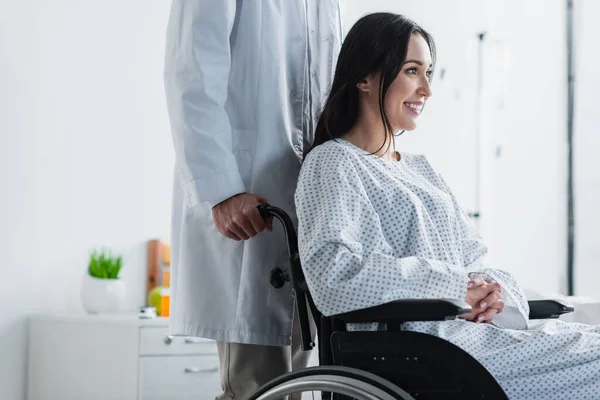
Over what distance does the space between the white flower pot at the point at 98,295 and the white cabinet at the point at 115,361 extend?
126mm

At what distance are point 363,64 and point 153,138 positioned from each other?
1900 millimetres

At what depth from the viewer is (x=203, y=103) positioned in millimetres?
1500

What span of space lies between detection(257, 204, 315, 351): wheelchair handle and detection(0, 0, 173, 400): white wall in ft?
5.44

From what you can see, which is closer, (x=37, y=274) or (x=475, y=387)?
(x=475, y=387)

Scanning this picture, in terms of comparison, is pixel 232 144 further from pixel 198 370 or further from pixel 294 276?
pixel 198 370

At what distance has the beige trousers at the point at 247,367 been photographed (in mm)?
1502

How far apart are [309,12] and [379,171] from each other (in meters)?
0.42

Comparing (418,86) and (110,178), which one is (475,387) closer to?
(418,86)

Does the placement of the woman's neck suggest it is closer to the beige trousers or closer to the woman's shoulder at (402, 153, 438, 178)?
the woman's shoulder at (402, 153, 438, 178)

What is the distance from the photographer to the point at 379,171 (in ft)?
4.96

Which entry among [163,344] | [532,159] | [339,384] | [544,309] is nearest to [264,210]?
[339,384]

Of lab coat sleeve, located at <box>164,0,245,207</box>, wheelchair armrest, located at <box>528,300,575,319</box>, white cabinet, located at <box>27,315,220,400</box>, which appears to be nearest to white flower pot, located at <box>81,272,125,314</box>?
white cabinet, located at <box>27,315,220,400</box>

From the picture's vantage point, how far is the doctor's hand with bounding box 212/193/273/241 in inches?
56.4

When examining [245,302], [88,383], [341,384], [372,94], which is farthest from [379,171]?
[88,383]
